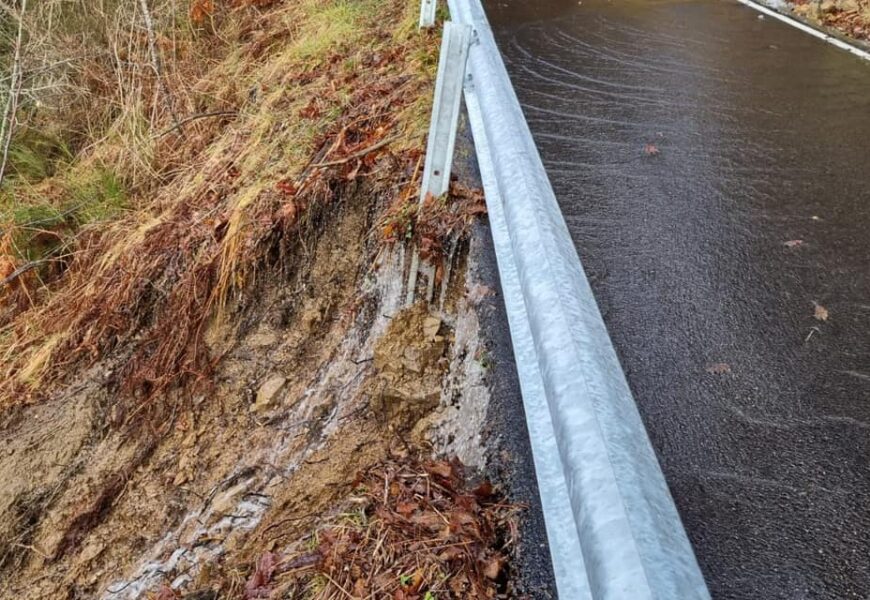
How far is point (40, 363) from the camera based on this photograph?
5.43 m

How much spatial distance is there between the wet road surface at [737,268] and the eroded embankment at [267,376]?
0.78 m

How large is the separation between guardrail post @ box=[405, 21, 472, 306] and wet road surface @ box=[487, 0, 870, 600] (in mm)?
905

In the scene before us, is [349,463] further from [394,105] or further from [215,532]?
[394,105]

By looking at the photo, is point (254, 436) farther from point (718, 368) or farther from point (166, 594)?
point (718, 368)

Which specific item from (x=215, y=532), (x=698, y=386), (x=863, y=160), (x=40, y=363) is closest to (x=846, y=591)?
(x=698, y=386)

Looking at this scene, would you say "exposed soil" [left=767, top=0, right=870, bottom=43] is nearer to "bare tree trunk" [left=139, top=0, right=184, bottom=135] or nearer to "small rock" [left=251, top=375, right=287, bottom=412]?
"small rock" [left=251, top=375, right=287, bottom=412]

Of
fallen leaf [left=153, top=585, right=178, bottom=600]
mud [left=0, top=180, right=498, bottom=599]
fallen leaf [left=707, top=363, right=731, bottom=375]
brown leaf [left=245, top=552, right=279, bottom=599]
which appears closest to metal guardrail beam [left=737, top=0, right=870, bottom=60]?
fallen leaf [left=707, top=363, right=731, bottom=375]

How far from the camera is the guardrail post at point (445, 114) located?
2.96 meters

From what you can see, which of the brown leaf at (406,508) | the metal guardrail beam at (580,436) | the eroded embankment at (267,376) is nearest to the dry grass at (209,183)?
the eroded embankment at (267,376)

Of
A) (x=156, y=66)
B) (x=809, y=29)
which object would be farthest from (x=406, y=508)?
(x=809, y=29)

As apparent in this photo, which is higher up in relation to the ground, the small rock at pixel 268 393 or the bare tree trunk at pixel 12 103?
the bare tree trunk at pixel 12 103

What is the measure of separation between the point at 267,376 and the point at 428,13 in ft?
13.2

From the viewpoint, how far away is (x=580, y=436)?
3.93 ft

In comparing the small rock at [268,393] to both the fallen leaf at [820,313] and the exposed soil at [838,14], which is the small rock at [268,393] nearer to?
the fallen leaf at [820,313]
